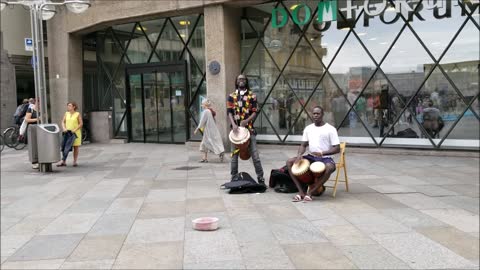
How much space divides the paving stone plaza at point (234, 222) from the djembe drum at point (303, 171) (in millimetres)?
368

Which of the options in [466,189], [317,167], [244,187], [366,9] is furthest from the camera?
[366,9]

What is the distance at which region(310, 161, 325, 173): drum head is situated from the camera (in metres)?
7.01

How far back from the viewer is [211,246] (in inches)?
203

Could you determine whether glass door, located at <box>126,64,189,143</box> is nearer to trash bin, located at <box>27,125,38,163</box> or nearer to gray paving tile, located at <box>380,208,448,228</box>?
trash bin, located at <box>27,125,38,163</box>

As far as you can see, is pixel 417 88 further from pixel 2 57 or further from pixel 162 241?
pixel 2 57

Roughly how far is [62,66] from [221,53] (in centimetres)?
740

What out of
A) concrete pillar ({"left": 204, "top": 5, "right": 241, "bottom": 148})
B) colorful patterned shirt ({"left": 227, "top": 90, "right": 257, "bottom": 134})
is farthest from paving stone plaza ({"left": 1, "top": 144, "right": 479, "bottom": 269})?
concrete pillar ({"left": 204, "top": 5, "right": 241, "bottom": 148})

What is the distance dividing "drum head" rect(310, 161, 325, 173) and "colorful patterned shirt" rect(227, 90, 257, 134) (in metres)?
1.74

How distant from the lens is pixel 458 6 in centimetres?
1234

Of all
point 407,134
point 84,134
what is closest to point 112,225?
point 407,134

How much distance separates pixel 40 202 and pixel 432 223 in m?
5.99

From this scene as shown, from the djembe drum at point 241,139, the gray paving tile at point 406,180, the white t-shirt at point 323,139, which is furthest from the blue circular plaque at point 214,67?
the white t-shirt at point 323,139

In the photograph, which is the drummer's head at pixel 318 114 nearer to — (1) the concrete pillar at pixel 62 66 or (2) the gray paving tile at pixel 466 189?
(2) the gray paving tile at pixel 466 189

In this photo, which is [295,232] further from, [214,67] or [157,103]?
[157,103]
